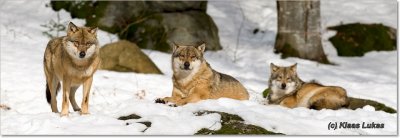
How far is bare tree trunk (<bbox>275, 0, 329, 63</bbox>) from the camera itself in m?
15.8

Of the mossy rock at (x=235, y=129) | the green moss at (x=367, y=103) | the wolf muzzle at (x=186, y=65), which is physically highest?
the wolf muzzle at (x=186, y=65)

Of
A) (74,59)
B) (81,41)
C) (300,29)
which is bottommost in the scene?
(300,29)

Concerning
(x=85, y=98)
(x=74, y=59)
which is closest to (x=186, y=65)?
(x=85, y=98)

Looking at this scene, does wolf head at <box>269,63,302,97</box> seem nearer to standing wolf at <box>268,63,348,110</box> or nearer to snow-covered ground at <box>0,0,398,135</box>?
standing wolf at <box>268,63,348,110</box>

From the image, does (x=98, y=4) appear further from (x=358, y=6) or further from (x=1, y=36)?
(x=358, y=6)

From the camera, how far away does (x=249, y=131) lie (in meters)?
→ 7.50

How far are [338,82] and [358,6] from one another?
5.79 m

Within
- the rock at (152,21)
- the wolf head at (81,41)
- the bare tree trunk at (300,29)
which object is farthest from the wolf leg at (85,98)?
the bare tree trunk at (300,29)

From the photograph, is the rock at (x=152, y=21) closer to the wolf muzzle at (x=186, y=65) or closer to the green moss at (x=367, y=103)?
the green moss at (x=367, y=103)

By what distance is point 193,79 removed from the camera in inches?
372

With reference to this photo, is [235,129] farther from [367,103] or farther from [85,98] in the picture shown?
[367,103]

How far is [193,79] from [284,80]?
1.60 metres

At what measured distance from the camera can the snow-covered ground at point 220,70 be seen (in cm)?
771

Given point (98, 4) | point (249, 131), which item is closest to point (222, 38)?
point (98, 4)
